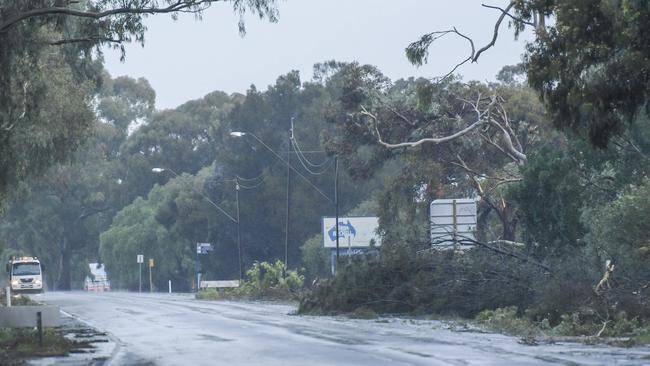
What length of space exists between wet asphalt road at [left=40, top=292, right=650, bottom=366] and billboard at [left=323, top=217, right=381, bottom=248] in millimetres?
46938

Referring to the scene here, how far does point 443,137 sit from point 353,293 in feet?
57.0

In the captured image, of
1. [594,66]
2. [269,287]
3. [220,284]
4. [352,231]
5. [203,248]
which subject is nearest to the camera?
[594,66]

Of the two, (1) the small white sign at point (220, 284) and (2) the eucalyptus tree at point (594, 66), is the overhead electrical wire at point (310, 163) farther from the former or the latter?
(2) the eucalyptus tree at point (594, 66)

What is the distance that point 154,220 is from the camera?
377ft

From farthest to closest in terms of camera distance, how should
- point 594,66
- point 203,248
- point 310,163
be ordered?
point 203,248 → point 310,163 → point 594,66

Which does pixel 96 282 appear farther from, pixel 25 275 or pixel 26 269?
pixel 25 275

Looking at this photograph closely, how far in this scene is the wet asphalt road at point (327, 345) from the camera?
21.5 meters

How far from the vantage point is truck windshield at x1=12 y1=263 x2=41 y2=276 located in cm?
7862

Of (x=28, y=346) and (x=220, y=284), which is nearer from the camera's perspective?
(x=28, y=346)

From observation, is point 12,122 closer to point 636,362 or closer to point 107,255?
point 636,362

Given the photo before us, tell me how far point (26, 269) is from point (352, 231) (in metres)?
22.2

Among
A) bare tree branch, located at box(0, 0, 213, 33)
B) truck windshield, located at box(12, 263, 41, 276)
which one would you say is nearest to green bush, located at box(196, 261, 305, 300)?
truck windshield, located at box(12, 263, 41, 276)

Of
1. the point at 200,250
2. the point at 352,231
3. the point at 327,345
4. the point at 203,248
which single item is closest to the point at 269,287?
the point at 352,231

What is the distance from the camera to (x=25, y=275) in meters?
78.6
